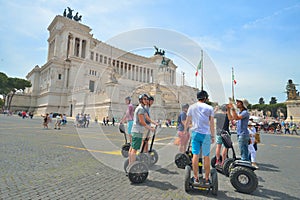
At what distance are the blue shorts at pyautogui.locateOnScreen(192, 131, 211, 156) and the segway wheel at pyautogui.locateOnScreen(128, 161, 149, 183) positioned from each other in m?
1.05

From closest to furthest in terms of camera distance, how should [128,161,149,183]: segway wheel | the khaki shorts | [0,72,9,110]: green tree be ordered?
[128,161,149,183]: segway wheel → the khaki shorts → [0,72,9,110]: green tree

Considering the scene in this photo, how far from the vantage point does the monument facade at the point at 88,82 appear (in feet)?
103

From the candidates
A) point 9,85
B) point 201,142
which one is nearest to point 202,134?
point 201,142

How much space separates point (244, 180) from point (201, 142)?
Result: 115cm

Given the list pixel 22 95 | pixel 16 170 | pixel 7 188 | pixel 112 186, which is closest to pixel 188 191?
pixel 112 186

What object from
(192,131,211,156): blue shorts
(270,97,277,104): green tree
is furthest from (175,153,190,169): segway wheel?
(270,97,277,104): green tree

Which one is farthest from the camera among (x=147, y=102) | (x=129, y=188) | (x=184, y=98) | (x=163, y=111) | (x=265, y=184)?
(x=184, y=98)

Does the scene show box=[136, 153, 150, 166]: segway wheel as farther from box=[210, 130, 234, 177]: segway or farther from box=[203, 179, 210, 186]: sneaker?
box=[210, 130, 234, 177]: segway

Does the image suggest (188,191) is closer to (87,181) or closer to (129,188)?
(129,188)

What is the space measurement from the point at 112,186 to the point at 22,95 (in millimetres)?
61030

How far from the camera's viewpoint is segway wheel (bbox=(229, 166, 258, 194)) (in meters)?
3.26

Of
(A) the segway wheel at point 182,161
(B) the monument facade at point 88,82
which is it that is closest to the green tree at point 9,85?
(B) the monument facade at point 88,82

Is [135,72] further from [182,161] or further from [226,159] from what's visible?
[226,159]

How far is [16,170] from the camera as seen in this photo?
3.96 meters
